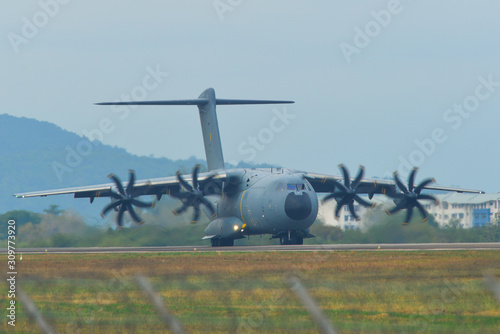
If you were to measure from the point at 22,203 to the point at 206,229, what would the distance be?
74004 mm

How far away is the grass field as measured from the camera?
13031 millimetres

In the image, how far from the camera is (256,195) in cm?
3775

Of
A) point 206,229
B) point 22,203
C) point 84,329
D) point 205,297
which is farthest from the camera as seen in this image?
point 22,203

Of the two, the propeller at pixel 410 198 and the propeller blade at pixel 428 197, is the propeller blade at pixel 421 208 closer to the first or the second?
the propeller at pixel 410 198

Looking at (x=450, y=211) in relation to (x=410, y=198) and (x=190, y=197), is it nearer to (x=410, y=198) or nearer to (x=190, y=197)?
(x=410, y=198)

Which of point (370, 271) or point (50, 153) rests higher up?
point (50, 153)

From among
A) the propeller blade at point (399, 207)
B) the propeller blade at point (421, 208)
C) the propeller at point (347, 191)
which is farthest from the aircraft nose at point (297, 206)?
the propeller blade at point (421, 208)

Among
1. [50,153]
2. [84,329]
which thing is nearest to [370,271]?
[84,329]

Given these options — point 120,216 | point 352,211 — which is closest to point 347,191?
point 352,211

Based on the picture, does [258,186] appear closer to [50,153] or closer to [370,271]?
[370,271]

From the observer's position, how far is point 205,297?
637 inches

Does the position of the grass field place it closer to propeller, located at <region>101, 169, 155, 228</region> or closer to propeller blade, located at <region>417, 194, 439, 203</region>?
propeller, located at <region>101, 169, 155, 228</region>

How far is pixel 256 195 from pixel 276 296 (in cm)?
2201

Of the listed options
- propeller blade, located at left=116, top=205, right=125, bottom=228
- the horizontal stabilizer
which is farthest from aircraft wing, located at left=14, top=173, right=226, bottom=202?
the horizontal stabilizer
